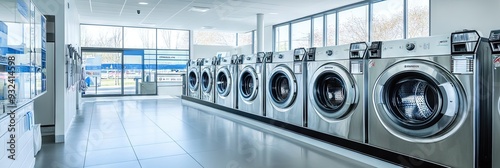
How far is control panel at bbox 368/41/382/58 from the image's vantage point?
126 inches

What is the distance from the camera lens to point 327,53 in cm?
385

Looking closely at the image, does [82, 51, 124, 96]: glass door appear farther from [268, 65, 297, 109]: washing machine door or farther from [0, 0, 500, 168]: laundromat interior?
[268, 65, 297, 109]: washing machine door

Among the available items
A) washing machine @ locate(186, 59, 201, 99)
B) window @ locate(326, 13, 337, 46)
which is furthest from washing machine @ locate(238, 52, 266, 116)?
window @ locate(326, 13, 337, 46)

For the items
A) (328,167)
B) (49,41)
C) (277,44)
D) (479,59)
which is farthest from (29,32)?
(277,44)

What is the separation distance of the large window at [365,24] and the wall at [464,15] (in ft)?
1.08

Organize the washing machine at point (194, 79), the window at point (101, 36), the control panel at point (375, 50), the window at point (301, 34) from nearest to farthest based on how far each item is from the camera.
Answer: the control panel at point (375, 50) < the washing machine at point (194, 79) < the window at point (301, 34) < the window at point (101, 36)

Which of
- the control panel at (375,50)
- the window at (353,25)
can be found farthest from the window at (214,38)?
the control panel at (375,50)

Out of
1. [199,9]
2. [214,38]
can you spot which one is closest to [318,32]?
[199,9]

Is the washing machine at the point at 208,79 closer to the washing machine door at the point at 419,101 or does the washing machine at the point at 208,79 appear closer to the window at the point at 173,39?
the washing machine door at the point at 419,101

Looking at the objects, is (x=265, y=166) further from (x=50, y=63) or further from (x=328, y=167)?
(x=50, y=63)

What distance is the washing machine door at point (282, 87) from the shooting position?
4453 millimetres

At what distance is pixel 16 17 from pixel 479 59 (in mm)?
3453

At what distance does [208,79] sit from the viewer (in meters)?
7.42

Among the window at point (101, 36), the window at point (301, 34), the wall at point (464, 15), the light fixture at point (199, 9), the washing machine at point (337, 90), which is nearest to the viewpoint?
the washing machine at point (337, 90)
